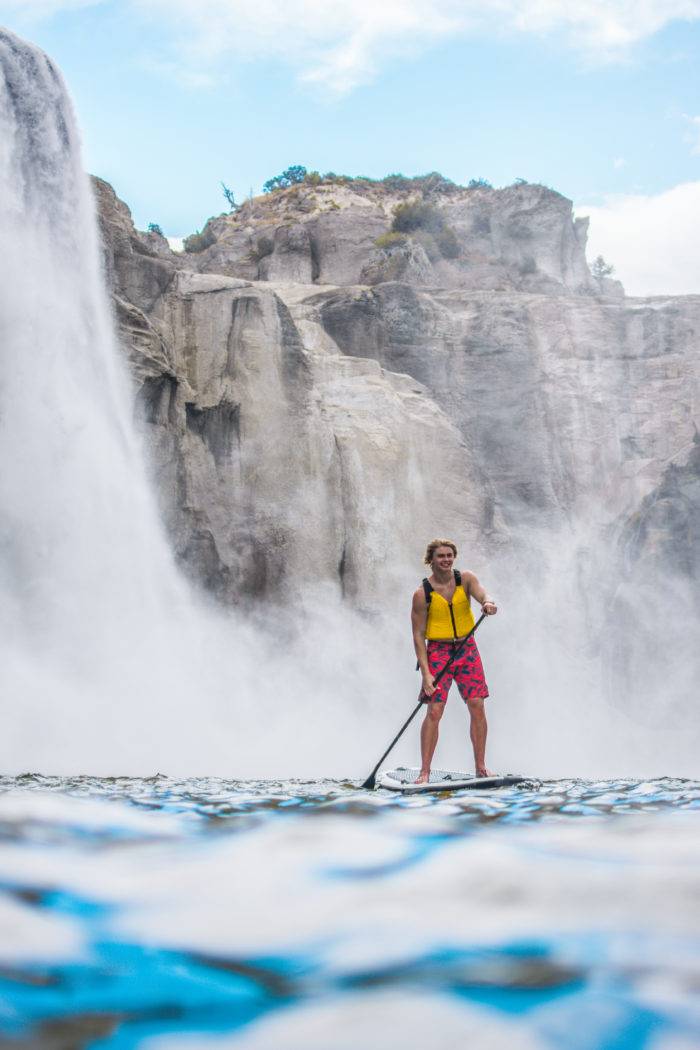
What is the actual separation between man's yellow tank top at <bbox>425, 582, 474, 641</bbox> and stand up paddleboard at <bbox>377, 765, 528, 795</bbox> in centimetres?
88

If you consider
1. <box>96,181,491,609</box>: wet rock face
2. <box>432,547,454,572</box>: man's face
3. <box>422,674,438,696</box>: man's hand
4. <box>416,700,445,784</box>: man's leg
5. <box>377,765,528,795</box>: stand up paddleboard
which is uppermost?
<box>96,181,491,609</box>: wet rock face

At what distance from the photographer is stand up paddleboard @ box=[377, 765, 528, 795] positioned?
5.43 m

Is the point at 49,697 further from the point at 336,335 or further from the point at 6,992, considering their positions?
the point at 336,335

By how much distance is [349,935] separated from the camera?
2328 millimetres

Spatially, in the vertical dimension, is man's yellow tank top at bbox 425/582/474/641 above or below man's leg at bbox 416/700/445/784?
above

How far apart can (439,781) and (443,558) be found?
138 cm

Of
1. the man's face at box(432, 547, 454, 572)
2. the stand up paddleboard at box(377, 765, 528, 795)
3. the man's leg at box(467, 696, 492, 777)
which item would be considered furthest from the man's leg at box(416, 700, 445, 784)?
the man's face at box(432, 547, 454, 572)

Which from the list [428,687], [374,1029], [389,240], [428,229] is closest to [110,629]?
[428,687]

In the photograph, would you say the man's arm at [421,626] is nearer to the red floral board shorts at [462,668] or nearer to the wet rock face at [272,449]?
the red floral board shorts at [462,668]

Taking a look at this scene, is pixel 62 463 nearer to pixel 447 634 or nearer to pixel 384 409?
pixel 384 409

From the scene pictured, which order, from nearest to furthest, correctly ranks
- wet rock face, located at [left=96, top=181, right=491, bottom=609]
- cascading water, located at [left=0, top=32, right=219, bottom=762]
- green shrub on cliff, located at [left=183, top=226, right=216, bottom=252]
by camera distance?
1. cascading water, located at [left=0, top=32, right=219, bottom=762]
2. wet rock face, located at [left=96, top=181, right=491, bottom=609]
3. green shrub on cliff, located at [left=183, top=226, right=216, bottom=252]

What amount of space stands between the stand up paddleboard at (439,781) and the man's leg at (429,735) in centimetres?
8

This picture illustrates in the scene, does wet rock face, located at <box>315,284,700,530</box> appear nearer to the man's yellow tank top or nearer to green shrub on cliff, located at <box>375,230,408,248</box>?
green shrub on cliff, located at <box>375,230,408,248</box>

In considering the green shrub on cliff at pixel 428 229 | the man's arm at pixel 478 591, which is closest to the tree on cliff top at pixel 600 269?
the green shrub on cliff at pixel 428 229
